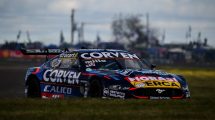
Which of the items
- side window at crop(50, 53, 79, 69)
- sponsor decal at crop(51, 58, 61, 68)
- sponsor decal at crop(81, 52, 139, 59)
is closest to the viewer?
sponsor decal at crop(81, 52, 139, 59)

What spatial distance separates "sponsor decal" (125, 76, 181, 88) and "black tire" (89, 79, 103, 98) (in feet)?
2.09

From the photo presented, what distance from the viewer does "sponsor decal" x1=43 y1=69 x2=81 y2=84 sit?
50.2 ft

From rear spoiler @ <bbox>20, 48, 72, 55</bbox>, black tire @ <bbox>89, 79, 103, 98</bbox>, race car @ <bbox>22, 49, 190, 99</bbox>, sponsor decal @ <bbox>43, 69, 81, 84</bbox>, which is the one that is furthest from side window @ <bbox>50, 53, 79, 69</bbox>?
black tire @ <bbox>89, 79, 103, 98</bbox>

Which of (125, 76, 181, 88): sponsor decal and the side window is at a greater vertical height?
the side window

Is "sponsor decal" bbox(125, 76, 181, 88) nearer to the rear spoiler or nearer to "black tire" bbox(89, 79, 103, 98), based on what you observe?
"black tire" bbox(89, 79, 103, 98)

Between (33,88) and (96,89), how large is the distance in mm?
2902

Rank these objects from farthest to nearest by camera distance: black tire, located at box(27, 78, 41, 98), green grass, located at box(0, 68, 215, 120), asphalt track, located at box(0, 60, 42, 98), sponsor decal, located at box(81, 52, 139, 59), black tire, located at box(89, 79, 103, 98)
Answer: asphalt track, located at box(0, 60, 42, 98) → black tire, located at box(27, 78, 41, 98) → sponsor decal, located at box(81, 52, 139, 59) → black tire, located at box(89, 79, 103, 98) → green grass, located at box(0, 68, 215, 120)

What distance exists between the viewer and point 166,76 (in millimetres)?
14594

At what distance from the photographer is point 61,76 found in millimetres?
15828

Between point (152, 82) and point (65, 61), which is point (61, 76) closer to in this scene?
point (65, 61)

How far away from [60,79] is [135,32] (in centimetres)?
10000

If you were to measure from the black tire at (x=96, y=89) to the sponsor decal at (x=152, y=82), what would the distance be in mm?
636

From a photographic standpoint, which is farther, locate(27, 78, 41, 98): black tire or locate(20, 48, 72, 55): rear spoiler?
locate(20, 48, 72, 55): rear spoiler

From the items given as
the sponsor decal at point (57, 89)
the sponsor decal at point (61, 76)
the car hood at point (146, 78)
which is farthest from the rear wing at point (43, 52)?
the car hood at point (146, 78)
